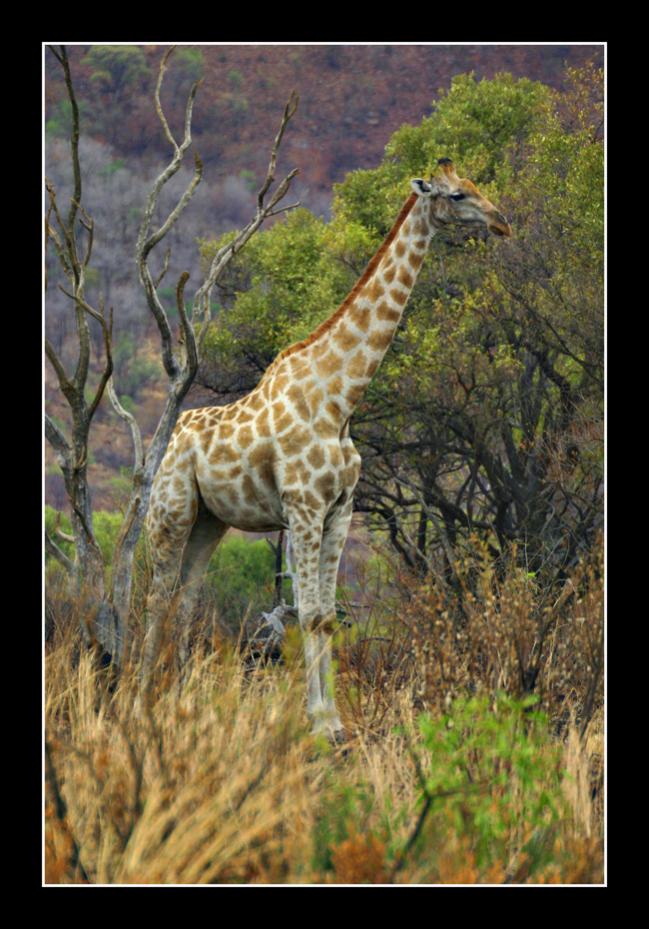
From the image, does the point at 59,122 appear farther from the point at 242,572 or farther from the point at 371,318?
the point at 371,318

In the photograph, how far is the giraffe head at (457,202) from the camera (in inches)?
318

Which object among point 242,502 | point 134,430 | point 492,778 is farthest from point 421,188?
point 492,778

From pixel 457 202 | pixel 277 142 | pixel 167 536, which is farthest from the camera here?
pixel 167 536

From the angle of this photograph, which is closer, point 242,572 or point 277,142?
point 277,142

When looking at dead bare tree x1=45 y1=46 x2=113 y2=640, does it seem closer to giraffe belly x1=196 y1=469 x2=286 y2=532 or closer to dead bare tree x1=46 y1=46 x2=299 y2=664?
dead bare tree x1=46 y1=46 x2=299 y2=664

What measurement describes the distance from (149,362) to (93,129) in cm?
830

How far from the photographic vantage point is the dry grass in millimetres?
5980

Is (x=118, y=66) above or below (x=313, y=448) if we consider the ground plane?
above

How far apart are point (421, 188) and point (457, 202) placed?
0.23m

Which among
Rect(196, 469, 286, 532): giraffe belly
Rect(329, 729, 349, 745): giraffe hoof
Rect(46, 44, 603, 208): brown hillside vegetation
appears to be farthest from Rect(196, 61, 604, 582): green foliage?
Rect(329, 729, 349, 745): giraffe hoof

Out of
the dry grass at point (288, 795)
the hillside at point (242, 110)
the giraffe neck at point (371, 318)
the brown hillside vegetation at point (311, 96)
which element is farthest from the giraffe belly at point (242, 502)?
the brown hillside vegetation at point (311, 96)

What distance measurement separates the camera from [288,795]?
6.28 meters

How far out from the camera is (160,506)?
28.9ft

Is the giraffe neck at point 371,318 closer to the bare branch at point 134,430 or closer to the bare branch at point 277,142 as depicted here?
the bare branch at point 277,142
